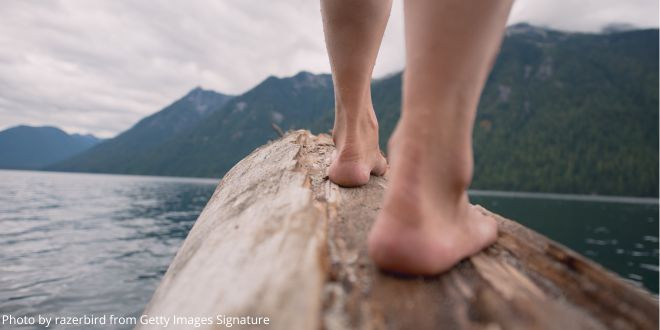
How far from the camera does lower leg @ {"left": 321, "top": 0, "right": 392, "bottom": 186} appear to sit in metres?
1.66

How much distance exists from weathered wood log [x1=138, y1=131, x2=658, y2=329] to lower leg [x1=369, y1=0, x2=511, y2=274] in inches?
3.2

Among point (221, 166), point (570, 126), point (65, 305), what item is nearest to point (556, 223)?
point (65, 305)

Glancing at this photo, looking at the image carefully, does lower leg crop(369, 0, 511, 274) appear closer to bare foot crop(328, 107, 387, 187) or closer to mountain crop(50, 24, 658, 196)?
bare foot crop(328, 107, 387, 187)

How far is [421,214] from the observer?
1035 mm

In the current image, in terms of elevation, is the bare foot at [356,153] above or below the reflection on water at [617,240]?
above

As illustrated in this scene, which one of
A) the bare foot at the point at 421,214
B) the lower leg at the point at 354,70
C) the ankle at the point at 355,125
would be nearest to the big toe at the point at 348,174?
the lower leg at the point at 354,70

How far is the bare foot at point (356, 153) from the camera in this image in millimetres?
1837

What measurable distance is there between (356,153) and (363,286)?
110cm

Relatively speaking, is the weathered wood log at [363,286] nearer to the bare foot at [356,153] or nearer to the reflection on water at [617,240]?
the bare foot at [356,153]

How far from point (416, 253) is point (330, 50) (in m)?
1.22

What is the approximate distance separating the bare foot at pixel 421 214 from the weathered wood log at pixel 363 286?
0.05 meters

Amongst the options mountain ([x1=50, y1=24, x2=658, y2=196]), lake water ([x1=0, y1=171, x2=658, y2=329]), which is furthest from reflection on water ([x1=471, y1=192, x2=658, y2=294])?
mountain ([x1=50, y1=24, x2=658, y2=196])

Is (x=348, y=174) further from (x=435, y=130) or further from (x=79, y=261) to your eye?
(x=79, y=261)

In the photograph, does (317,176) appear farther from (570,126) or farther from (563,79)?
(563,79)
